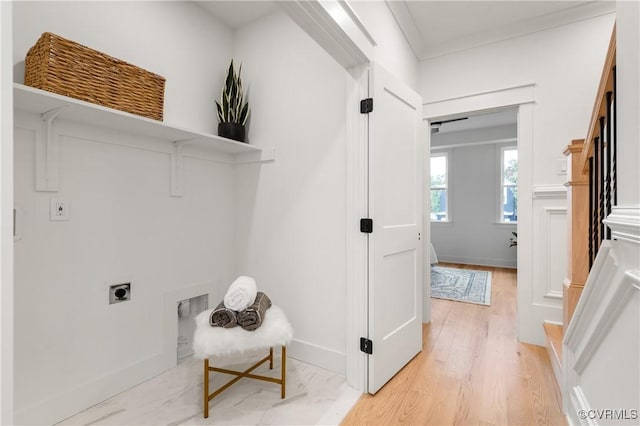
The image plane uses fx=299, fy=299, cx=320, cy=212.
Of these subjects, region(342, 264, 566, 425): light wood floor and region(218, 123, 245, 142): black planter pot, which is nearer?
region(342, 264, 566, 425): light wood floor

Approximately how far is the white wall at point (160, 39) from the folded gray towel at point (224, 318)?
1.35m

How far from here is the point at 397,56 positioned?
2.31 m

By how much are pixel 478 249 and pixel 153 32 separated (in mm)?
5804

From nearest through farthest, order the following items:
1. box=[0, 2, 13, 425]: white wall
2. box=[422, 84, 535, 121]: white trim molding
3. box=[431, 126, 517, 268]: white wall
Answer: box=[0, 2, 13, 425]: white wall → box=[422, 84, 535, 121]: white trim molding → box=[431, 126, 517, 268]: white wall

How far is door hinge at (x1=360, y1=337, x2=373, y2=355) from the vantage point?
1.77 metres

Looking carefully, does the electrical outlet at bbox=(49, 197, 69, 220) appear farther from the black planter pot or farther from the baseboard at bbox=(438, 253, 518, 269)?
the baseboard at bbox=(438, 253, 518, 269)

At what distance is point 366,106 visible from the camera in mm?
1768

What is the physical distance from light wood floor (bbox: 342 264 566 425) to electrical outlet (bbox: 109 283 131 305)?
1448 millimetres

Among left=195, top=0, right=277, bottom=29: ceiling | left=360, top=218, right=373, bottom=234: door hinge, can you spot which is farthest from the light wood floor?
left=195, top=0, right=277, bottom=29: ceiling

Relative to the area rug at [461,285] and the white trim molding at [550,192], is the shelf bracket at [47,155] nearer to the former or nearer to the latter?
the white trim molding at [550,192]

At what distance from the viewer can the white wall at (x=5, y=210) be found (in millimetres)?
486

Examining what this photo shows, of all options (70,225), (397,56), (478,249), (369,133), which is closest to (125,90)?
(70,225)

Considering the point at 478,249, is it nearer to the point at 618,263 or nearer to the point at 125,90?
the point at 618,263

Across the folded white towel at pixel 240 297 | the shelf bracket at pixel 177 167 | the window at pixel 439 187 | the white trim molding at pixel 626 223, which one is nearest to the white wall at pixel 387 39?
the shelf bracket at pixel 177 167
